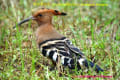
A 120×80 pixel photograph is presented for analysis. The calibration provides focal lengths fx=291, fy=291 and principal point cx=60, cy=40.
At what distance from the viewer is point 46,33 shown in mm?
4359

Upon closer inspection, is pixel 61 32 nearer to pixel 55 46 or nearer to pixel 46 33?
pixel 46 33

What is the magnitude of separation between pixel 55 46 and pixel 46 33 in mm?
558

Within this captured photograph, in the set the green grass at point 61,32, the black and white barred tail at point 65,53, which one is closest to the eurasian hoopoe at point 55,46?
the black and white barred tail at point 65,53

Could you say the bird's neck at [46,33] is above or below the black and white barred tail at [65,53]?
above

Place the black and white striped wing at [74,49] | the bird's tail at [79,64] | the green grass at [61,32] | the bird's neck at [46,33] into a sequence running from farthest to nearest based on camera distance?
the bird's neck at [46,33] < the black and white striped wing at [74,49] < the green grass at [61,32] < the bird's tail at [79,64]

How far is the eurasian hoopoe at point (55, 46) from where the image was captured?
3.57m

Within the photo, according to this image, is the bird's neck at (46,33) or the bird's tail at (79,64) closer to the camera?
the bird's tail at (79,64)

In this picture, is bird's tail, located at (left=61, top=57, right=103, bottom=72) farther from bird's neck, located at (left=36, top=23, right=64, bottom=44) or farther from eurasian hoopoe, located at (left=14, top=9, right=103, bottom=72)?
bird's neck, located at (left=36, top=23, right=64, bottom=44)

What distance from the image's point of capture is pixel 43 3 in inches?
233

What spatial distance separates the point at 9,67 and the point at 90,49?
110 centimetres

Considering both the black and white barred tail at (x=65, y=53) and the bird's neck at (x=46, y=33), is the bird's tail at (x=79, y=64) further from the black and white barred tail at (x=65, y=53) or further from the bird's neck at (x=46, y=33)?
the bird's neck at (x=46, y=33)

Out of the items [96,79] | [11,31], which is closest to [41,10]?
[11,31]

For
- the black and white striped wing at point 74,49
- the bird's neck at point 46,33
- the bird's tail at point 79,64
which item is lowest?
the bird's tail at point 79,64

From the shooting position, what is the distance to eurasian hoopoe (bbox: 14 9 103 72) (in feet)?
11.7
